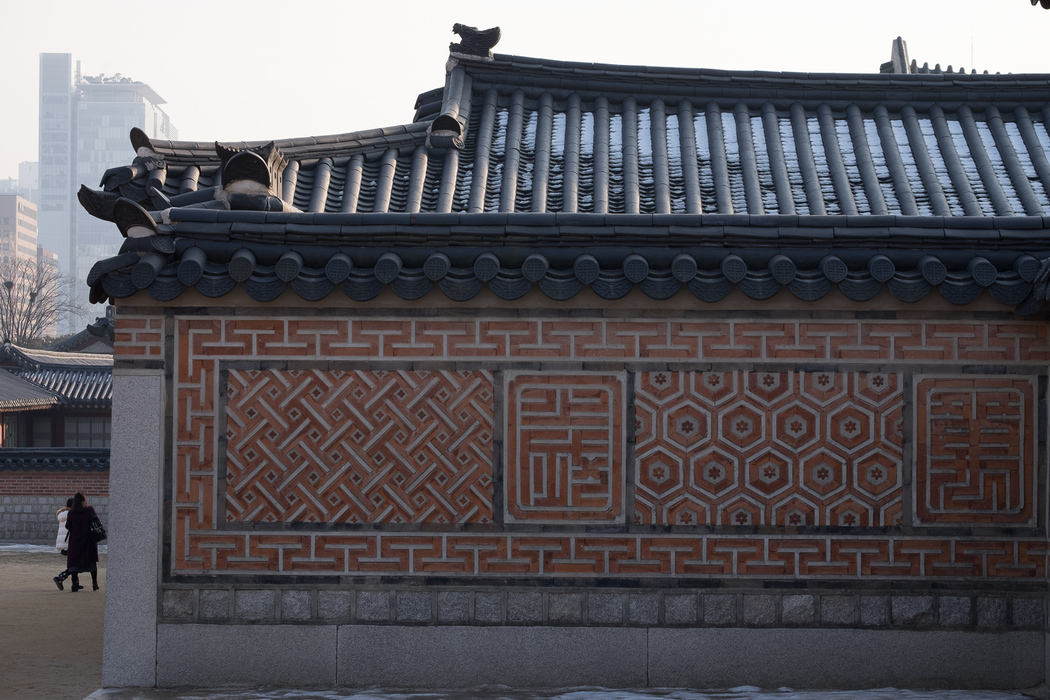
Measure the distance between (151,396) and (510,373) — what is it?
2.65 meters

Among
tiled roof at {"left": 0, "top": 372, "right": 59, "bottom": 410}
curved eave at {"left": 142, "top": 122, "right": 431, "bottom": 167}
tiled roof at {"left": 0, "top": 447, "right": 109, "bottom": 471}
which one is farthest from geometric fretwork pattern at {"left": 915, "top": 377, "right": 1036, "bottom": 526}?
tiled roof at {"left": 0, "top": 372, "right": 59, "bottom": 410}

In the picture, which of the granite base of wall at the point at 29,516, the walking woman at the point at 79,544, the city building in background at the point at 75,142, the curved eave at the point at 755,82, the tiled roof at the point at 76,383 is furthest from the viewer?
→ the city building in background at the point at 75,142

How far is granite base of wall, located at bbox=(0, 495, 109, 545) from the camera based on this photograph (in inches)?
856

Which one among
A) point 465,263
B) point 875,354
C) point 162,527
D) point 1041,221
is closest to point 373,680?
point 162,527

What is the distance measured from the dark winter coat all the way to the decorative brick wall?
25.3ft

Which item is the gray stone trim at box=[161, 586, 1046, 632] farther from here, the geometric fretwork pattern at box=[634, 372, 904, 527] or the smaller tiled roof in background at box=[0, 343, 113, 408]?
the smaller tiled roof in background at box=[0, 343, 113, 408]

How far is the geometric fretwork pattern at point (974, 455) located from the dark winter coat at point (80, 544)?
37.4 feet

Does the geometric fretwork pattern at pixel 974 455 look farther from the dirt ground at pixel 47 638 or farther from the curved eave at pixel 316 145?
the dirt ground at pixel 47 638

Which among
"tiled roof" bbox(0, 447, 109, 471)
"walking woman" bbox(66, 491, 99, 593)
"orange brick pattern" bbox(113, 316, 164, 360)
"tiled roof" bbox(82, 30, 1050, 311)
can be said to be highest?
"tiled roof" bbox(82, 30, 1050, 311)

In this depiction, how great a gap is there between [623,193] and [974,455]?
11.2 feet

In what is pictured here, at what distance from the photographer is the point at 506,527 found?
723 centimetres

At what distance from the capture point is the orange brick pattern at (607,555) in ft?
23.6

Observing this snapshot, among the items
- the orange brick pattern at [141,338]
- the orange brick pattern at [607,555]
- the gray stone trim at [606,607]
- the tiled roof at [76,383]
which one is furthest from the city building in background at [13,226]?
the gray stone trim at [606,607]

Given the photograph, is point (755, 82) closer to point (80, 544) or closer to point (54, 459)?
point (80, 544)
